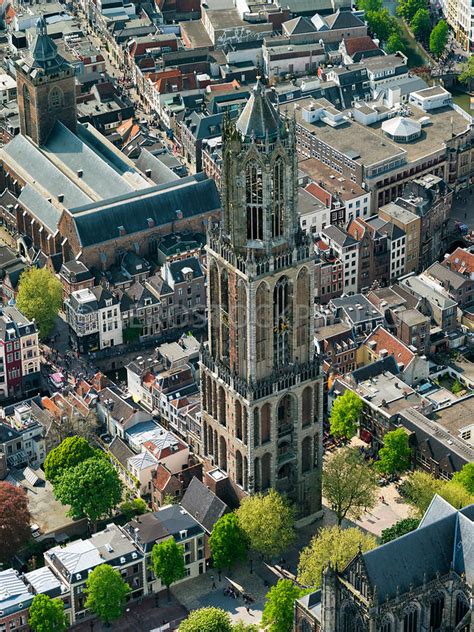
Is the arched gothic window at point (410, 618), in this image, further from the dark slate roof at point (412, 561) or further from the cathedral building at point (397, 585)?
the dark slate roof at point (412, 561)

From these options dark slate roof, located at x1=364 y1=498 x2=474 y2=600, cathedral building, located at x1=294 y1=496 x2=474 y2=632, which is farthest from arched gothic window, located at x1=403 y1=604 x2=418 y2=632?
dark slate roof, located at x1=364 y1=498 x2=474 y2=600

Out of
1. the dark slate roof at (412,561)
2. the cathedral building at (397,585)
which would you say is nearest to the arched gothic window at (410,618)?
the cathedral building at (397,585)

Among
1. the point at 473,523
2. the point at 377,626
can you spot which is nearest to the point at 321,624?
the point at 377,626

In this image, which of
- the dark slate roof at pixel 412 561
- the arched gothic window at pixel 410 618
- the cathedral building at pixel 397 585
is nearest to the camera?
the cathedral building at pixel 397 585

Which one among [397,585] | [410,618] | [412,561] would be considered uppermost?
[412,561]

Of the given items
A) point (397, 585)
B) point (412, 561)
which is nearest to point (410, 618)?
point (397, 585)

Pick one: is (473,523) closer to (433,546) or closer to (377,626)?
(433,546)

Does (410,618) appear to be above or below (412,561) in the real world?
below

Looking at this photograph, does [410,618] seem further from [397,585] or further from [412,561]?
[412,561]

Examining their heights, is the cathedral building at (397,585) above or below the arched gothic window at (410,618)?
above
